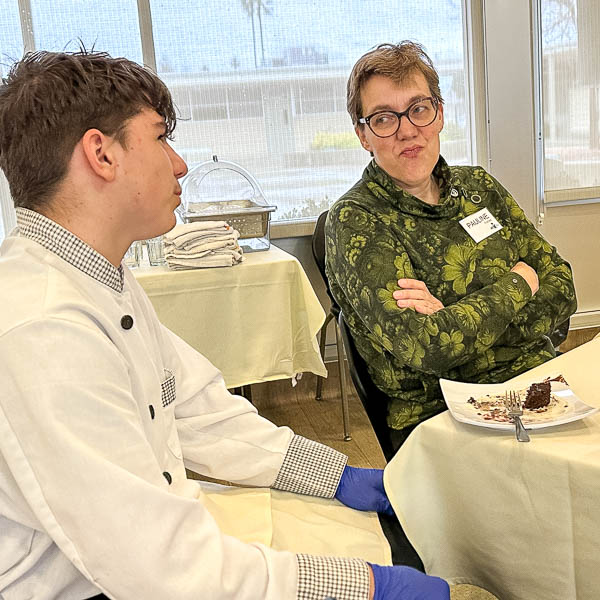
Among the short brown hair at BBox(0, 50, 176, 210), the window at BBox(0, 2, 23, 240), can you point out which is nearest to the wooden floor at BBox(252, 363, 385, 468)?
the window at BBox(0, 2, 23, 240)

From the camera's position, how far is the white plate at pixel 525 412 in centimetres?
123

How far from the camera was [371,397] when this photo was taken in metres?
1.89

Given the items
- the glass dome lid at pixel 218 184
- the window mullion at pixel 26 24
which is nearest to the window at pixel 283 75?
the glass dome lid at pixel 218 184

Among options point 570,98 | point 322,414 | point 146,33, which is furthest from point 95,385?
point 570,98

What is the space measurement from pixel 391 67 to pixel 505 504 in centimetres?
121

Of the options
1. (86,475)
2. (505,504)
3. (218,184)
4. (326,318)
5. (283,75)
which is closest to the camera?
(86,475)

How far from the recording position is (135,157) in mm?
1128

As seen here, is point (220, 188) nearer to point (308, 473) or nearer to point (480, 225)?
point (480, 225)

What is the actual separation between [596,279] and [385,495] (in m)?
3.73

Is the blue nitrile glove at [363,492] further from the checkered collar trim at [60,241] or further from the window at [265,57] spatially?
the window at [265,57]

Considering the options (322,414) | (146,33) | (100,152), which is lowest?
(322,414)

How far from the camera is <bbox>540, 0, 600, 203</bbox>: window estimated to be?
4410 millimetres

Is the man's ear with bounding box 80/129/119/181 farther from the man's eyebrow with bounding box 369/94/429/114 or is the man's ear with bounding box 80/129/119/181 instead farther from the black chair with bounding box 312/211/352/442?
the black chair with bounding box 312/211/352/442

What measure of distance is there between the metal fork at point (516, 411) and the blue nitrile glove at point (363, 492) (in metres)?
0.28
